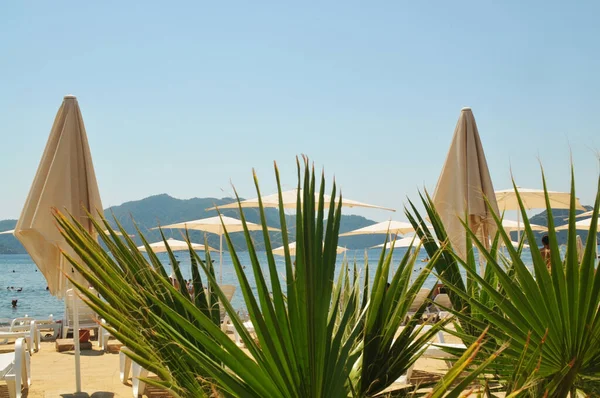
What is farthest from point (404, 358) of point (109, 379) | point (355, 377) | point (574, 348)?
point (109, 379)

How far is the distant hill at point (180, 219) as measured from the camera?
99.3 inches

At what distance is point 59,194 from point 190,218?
22.1 m

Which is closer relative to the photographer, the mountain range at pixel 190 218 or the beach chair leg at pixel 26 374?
the mountain range at pixel 190 218

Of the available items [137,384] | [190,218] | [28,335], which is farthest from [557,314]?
[190,218]

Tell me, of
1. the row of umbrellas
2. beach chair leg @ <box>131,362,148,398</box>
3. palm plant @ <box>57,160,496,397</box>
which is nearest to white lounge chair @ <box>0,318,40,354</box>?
the row of umbrellas

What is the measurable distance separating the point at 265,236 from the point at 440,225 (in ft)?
4.69

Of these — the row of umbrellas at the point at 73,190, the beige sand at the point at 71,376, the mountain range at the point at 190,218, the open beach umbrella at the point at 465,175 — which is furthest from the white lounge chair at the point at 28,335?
the open beach umbrella at the point at 465,175

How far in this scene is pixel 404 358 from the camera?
251 centimetres

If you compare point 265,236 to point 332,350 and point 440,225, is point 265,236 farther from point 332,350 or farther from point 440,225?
point 440,225

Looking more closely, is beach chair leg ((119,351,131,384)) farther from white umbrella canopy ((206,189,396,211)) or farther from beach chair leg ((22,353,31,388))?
white umbrella canopy ((206,189,396,211))

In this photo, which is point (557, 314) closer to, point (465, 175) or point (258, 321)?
point (258, 321)

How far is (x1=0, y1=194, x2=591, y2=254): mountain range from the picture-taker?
2539 millimetres

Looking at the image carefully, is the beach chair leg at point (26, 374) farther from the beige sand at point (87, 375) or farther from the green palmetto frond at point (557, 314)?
the green palmetto frond at point (557, 314)

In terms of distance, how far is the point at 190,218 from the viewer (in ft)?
93.8
